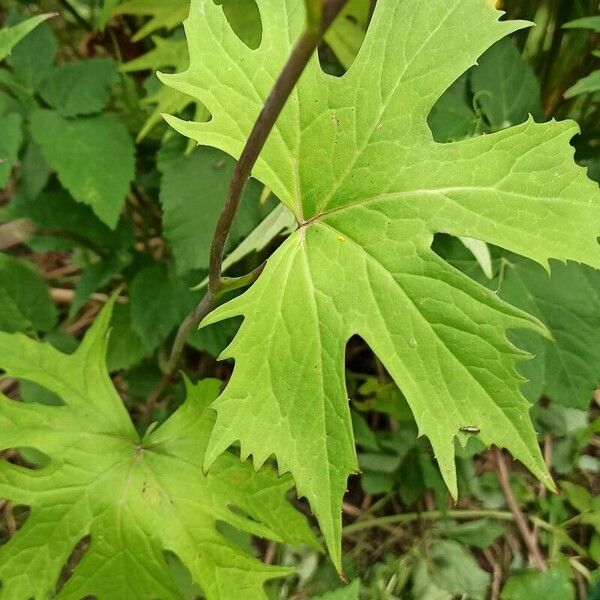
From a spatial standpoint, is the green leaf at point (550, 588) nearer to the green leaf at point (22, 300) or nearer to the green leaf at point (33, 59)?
the green leaf at point (22, 300)

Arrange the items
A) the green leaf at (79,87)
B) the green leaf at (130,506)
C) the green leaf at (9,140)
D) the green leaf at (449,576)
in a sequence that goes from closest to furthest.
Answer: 1. the green leaf at (130,506)
2. the green leaf at (9,140)
3. the green leaf at (79,87)
4. the green leaf at (449,576)

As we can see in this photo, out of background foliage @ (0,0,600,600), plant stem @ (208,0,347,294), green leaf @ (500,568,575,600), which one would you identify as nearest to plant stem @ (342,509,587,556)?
background foliage @ (0,0,600,600)

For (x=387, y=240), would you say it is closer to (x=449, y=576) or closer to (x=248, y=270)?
(x=248, y=270)

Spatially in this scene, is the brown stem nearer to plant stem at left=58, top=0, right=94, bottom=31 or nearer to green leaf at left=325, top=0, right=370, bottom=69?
green leaf at left=325, top=0, right=370, bottom=69

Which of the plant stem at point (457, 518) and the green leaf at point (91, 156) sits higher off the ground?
the green leaf at point (91, 156)

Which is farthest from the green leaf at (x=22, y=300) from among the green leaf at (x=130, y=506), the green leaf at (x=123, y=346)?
the green leaf at (x=130, y=506)

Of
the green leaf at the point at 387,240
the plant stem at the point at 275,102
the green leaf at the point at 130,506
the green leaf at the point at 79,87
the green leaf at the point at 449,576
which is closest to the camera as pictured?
the plant stem at the point at 275,102
